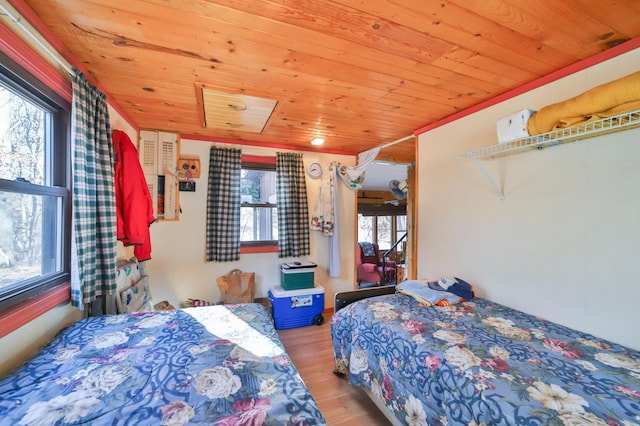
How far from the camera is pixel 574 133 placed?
1.38m

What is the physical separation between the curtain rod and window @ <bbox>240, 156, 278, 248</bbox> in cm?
182

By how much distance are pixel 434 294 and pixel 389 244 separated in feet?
19.4

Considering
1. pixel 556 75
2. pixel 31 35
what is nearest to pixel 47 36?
pixel 31 35

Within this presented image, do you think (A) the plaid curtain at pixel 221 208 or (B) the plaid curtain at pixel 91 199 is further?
(A) the plaid curtain at pixel 221 208

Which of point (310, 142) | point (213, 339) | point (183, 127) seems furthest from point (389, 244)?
point (213, 339)

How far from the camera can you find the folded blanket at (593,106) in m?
1.14

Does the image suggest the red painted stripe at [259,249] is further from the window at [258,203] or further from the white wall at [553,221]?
the white wall at [553,221]

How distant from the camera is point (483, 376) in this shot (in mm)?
1056

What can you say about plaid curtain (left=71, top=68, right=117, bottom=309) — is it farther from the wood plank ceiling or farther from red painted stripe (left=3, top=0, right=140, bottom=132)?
the wood plank ceiling

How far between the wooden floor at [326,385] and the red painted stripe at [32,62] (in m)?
2.41

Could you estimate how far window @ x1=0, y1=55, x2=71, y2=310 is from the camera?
3.72 feet

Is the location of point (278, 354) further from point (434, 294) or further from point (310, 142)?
point (310, 142)

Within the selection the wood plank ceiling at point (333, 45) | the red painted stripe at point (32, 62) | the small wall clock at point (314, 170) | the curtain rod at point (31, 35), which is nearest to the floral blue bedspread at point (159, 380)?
the red painted stripe at point (32, 62)

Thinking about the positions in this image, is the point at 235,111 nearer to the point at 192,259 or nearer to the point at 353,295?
the point at 192,259
